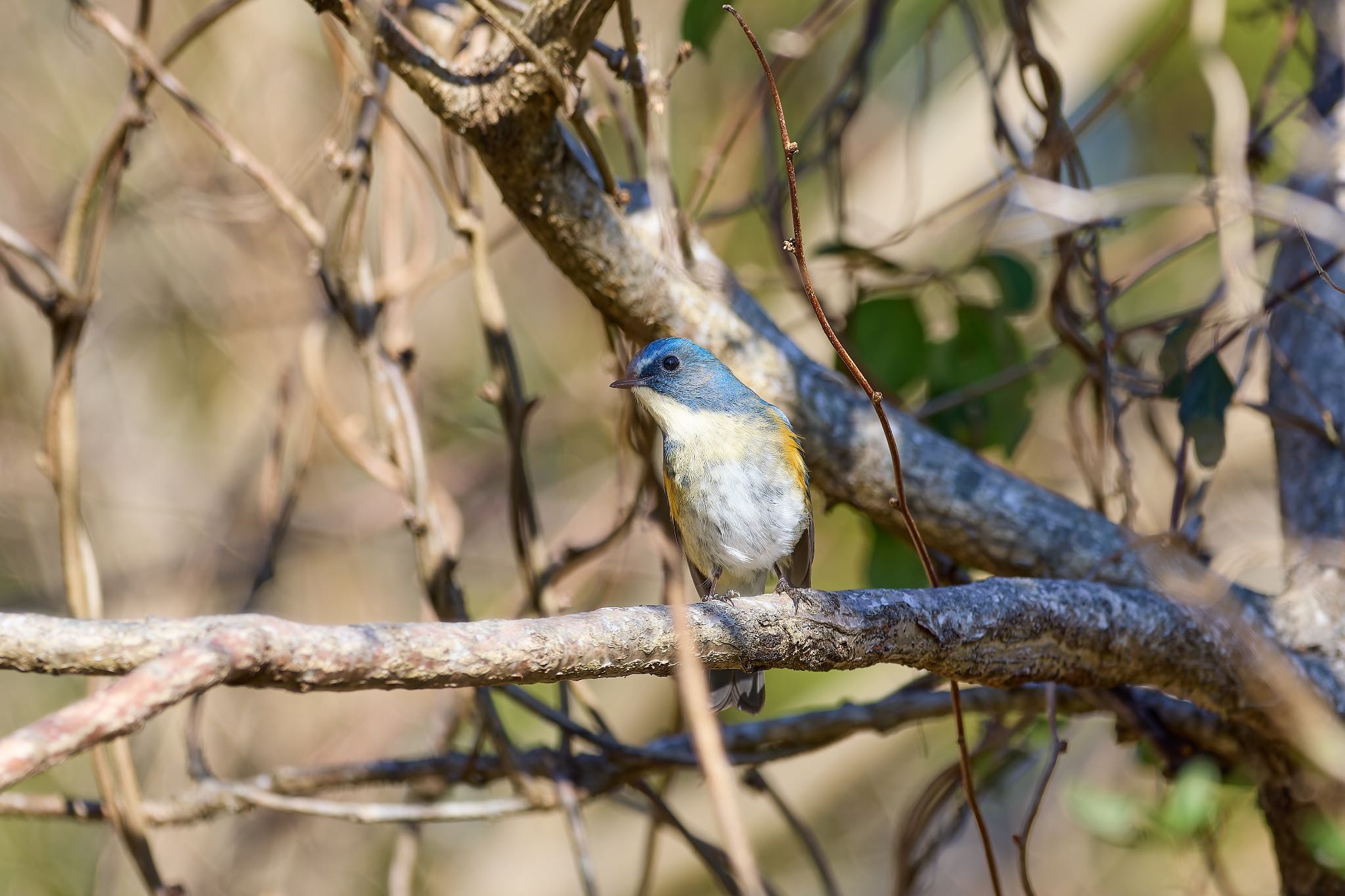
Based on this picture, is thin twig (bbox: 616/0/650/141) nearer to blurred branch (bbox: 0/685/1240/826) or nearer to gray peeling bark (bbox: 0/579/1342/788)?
gray peeling bark (bbox: 0/579/1342/788)

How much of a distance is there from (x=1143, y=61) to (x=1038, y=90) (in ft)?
6.74

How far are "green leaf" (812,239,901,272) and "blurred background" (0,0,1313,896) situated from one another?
2.96 feet

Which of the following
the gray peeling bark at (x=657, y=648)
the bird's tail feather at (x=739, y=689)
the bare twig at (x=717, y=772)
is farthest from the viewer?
the bird's tail feather at (x=739, y=689)

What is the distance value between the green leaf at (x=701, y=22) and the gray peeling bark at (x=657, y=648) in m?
1.76

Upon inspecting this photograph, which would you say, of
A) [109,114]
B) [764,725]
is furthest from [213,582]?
[764,725]

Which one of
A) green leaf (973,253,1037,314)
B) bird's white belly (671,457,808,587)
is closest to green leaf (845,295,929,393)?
green leaf (973,253,1037,314)

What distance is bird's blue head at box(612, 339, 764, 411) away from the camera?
2729mm

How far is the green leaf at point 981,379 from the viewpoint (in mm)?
3330

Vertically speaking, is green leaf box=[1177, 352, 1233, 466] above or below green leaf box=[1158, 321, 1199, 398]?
below

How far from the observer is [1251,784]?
277 cm

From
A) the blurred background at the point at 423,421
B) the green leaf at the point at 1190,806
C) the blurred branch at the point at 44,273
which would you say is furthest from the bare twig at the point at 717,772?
the blurred background at the point at 423,421

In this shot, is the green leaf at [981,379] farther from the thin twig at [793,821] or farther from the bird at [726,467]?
the thin twig at [793,821]

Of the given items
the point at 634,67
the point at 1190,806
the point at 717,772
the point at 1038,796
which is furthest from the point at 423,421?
the point at 717,772

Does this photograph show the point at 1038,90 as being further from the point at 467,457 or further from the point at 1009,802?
the point at 1009,802
